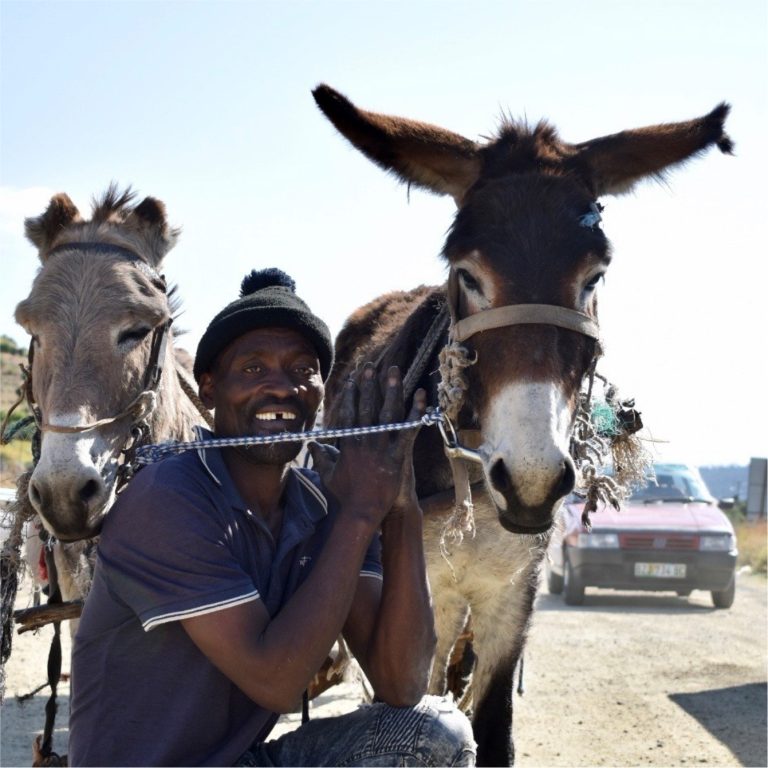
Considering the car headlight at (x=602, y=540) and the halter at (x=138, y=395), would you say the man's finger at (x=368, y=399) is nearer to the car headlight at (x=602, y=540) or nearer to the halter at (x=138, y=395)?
the halter at (x=138, y=395)

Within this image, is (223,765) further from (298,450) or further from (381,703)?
(298,450)

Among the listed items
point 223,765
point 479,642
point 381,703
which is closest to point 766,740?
point 479,642

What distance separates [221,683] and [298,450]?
725 mm

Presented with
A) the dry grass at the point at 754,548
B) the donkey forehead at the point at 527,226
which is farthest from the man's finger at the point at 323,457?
the dry grass at the point at 754,548

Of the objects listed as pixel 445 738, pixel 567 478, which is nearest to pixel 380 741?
pixel 445 738

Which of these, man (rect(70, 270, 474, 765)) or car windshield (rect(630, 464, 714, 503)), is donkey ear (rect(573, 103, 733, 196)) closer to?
man (rect(70, 270, 474, 765))

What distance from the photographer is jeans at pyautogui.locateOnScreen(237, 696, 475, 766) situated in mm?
2645

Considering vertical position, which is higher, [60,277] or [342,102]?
[342,102]

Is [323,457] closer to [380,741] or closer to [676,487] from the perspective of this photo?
[380,741]

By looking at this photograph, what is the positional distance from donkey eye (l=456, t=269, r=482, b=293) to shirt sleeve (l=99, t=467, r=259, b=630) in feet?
4.03

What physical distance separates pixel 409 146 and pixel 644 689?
20.3 ft

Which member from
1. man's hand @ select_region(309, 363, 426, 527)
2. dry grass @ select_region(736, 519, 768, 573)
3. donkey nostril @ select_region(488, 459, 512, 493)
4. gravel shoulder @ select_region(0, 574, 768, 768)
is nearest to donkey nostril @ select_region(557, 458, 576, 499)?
donkey nostril @ select_region(488, 459, 512, 493)

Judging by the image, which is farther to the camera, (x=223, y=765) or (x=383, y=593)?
(x=383, y=593)

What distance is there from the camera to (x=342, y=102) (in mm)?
3432
